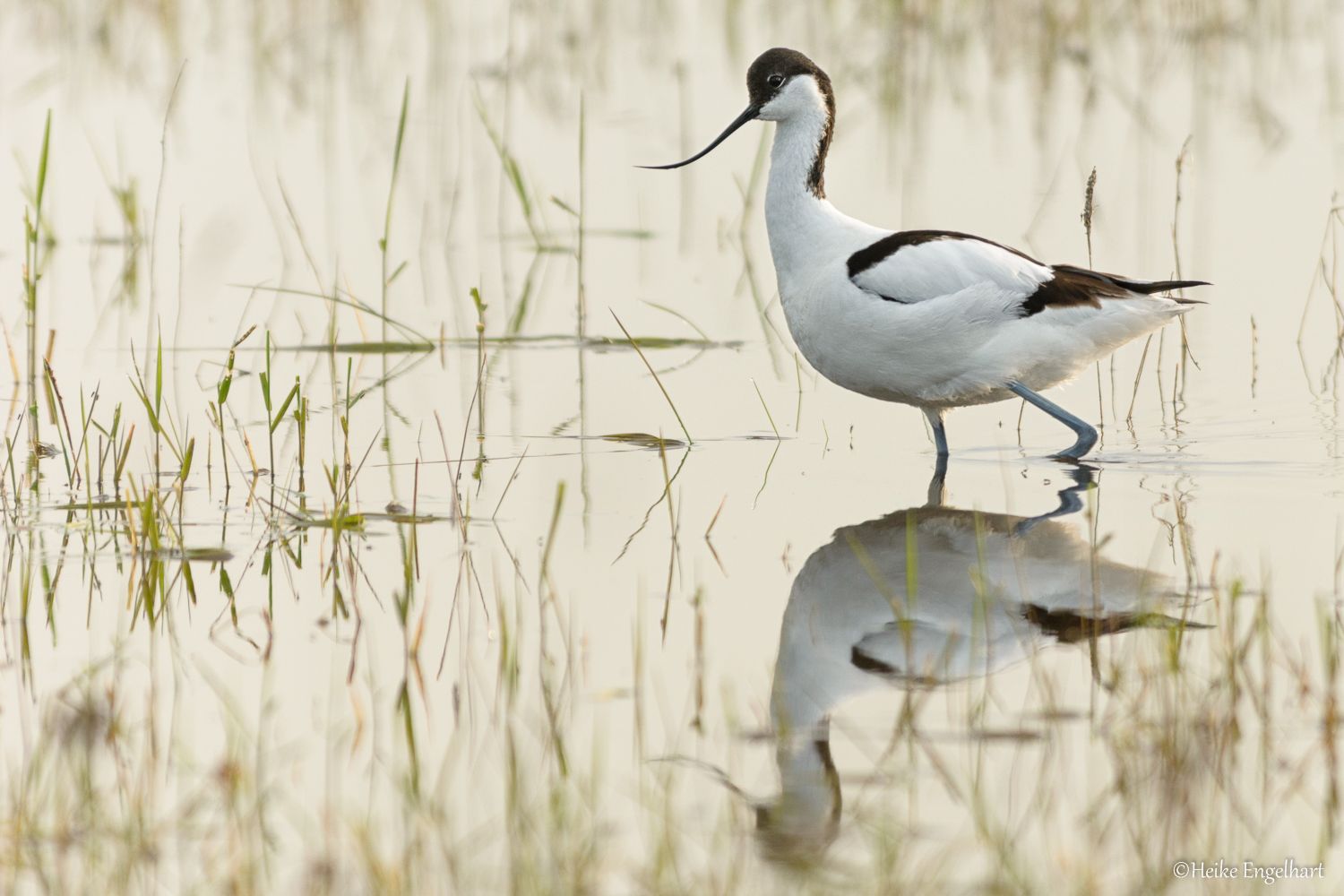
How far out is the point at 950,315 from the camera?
514 cm

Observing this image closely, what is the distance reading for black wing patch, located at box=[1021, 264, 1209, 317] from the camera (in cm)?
526

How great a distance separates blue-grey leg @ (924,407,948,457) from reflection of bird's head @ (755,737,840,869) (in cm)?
239

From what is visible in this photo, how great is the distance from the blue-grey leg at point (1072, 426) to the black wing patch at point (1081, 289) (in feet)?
0.86

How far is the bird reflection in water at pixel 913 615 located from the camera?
2.94 meters

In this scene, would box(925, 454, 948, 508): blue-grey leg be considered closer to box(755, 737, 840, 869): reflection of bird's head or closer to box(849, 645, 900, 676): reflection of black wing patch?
box(849, 645, 900, 676): reflection of black wing patch

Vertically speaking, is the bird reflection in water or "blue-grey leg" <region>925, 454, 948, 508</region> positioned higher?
"blue-grey leg" <region>925, 454, 948, 508</region>

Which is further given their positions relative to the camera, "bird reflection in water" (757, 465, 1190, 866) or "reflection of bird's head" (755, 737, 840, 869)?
"bird reflection in water" (757, 465, 1190, 866)

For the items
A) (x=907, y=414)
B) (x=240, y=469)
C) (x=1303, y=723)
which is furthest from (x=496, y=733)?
(x=907, y=414)

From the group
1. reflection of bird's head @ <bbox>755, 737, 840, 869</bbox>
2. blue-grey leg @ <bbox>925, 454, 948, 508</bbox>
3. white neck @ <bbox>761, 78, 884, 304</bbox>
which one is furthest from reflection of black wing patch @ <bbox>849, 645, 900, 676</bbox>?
white neck @ <bbox>761, 78, 884, 304</bbox>

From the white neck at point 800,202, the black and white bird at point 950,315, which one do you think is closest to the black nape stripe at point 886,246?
the black and white bird at point 950,315

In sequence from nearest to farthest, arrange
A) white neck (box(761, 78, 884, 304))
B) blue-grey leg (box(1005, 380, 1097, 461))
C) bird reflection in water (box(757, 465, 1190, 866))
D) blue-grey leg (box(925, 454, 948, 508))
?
bird reflection in water (box(757, 465, 1190, 866)), blue-grey leg (box(925, 454, 948, 508)), blue-grey leg (box(1005, 380, 1097, 461)), white neck (box(761, 78, 884, 304))

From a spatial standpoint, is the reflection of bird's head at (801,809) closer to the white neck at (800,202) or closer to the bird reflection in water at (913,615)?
the bird reflection in water at (913,615)

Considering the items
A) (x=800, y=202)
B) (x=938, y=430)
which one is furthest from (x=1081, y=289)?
(x=800, y=202)

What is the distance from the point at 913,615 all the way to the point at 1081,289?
196cm
